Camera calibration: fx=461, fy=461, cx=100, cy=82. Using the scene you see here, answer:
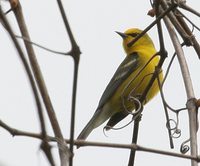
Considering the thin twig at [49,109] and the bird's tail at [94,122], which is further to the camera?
the bird's tail at [94,122]

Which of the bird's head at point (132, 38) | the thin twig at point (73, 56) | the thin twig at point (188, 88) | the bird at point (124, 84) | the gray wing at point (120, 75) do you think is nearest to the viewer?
the thin twig at point (73, 56)

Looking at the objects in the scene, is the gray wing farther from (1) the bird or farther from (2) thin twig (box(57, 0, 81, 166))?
(2) thin twig (box(57, 0, 81, 166))

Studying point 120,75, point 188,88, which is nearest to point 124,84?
point 120,75

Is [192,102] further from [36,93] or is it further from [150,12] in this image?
[36,93]

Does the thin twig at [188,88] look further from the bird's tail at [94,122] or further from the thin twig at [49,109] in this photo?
the bird's tail at [94,122]

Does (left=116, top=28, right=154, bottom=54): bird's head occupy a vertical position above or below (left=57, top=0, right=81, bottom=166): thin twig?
above

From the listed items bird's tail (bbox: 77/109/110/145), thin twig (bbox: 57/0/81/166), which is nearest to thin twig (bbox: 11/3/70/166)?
thin twig (bbox: 57/0/81/166)

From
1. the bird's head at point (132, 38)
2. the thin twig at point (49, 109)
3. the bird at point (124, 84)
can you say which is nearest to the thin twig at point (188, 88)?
the thin twig at point (49, 109)

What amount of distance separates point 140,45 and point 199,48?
4429 millimetres

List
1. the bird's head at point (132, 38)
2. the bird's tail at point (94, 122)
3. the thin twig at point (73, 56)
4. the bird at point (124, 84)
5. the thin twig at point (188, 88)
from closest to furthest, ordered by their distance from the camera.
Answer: the thin twig at point (73, 56) < the thin twig at point (188, 88) < the bird's tail at point (94, 122) < the bird at point (124, 84) < the bird's head at point (132, 38)

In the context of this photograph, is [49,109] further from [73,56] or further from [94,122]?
[94,122]

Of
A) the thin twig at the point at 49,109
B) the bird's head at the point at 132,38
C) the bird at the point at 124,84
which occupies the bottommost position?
the thin twig at the point at 49,109

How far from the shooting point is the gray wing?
20.2ft

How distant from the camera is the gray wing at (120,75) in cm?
614
